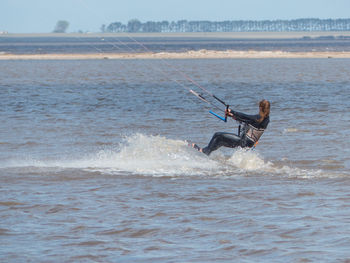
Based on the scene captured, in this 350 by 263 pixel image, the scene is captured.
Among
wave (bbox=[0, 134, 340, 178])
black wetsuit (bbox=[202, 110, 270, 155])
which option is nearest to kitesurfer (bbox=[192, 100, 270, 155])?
black wetsuit (bbox=[202, 110, 270, 155])

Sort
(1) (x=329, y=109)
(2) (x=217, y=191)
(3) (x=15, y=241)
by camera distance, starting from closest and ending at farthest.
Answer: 1. (3) (x=15, y=241)
2. (2) (x=217, y=191)
3. (1) (x=329, y=109)

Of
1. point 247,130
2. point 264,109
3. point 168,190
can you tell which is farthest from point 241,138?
point 168,190

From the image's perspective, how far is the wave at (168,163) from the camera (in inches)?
523

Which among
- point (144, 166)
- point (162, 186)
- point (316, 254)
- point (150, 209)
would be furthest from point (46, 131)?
point (316, 254)

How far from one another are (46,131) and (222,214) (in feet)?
36.4

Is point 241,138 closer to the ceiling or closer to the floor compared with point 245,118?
closer to the floor

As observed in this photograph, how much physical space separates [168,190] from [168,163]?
8.86 feet

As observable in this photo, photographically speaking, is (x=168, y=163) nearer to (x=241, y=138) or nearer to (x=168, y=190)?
(x=241, y=138)

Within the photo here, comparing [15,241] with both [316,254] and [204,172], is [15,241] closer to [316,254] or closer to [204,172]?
[316,254]

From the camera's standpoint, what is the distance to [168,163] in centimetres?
1427

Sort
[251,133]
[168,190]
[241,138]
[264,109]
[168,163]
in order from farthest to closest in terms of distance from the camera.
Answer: [168,163], [241,138], [251,133], [264,109], [168,190]

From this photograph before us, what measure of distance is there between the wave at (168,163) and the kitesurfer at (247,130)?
204 mm

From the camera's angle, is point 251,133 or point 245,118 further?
point 251,133

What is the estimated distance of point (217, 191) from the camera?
11.4 m
